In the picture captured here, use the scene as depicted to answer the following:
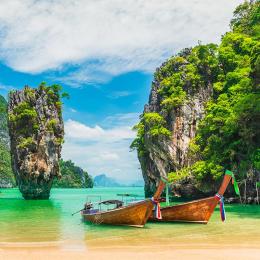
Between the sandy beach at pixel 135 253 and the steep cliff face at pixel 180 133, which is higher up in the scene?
the steep cliff face at pixel 180 133

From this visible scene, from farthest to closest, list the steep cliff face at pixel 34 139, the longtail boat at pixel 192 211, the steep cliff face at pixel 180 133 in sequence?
the steep cliff face at pixel 34 139, the steep cliff face at pixel 180 133, the longtail boat at pixel 192 211

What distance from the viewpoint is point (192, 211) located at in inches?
594

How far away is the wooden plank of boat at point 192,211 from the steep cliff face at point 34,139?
2527cm

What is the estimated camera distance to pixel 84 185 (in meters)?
122

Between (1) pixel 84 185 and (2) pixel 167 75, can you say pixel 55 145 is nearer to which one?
(2) pixel 167 75

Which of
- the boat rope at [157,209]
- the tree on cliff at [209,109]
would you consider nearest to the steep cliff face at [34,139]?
the tree on cliff at [209,109]

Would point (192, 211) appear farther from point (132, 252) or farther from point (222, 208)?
point (132, 252)

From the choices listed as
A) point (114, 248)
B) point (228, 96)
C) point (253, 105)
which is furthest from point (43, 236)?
point (228, 96)

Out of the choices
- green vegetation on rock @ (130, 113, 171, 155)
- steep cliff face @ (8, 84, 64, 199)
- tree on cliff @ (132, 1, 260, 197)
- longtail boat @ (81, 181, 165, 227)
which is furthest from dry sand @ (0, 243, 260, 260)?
steep cliff face @ (8, 84, 64, 199)

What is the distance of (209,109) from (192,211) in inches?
560

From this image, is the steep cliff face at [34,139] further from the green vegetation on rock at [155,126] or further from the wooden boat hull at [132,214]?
the wooden boat hull at [132,214]

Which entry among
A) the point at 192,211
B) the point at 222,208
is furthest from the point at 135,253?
the point at 192,211

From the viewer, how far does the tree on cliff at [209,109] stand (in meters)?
23.4

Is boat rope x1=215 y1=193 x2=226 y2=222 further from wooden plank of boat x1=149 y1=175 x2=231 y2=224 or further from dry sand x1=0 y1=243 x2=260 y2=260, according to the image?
dry sand x1=0 y1=243 x2=260 y2=260
